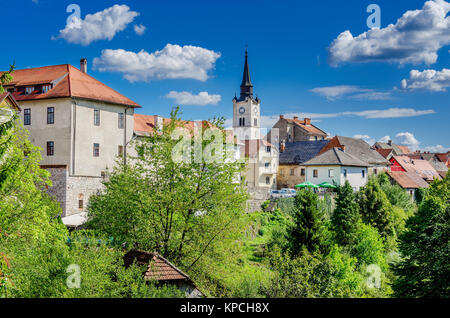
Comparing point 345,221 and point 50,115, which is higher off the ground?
point 50,115

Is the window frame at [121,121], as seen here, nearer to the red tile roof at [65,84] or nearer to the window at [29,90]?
the red tile roof at [65,84]

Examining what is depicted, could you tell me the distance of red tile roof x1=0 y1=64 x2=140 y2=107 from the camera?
3731 centimetres

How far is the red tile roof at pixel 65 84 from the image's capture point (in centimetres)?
3731

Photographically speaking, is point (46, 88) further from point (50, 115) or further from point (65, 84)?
point (50, 115)

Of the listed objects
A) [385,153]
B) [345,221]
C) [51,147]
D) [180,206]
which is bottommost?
[345,221]

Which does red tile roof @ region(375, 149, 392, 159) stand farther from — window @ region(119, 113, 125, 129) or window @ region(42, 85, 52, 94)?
window @ region(42, 85, 52, 94)

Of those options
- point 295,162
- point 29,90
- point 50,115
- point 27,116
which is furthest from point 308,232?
point 295,162

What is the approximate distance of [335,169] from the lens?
5509 centimetres

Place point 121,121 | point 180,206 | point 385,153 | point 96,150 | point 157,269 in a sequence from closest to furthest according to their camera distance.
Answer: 1. point 157,269
2. point 180,206
3. point 96,150
4. point 121,121
5. point 385,153

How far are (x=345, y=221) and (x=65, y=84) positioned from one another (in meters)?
25.7

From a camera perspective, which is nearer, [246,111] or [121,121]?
[121,121]

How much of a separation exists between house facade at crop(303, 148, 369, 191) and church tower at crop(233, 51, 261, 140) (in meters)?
44.5
